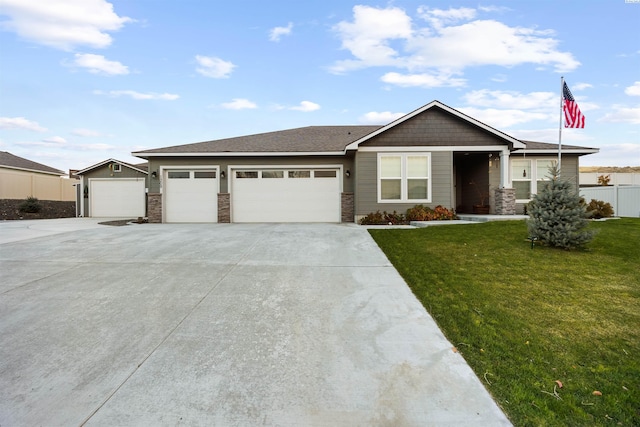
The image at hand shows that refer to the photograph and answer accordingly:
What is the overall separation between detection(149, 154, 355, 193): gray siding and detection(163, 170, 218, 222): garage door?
364 millimetres

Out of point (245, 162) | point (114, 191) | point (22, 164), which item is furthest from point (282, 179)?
point (22, 164)

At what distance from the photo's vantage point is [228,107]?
689 inches

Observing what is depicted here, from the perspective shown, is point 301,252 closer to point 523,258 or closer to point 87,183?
point 523,258

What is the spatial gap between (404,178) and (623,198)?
472 inches

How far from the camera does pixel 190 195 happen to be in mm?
14125

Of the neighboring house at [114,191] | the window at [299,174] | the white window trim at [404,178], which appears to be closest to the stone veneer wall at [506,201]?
the white window trim at [404,178]

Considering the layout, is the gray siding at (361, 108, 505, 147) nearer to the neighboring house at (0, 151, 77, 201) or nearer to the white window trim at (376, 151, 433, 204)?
the white window trim at (376, 151, 433, 204)

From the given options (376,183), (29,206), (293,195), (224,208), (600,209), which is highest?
(376,183)

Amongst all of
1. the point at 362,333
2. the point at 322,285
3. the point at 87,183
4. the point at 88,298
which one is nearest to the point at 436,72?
the point at 322,285

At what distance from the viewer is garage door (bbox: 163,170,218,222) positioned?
14.1 meters

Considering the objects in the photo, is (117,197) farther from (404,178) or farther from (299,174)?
(404,178)

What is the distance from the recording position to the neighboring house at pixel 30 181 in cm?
2066

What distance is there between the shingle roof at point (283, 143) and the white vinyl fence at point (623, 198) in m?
12.5

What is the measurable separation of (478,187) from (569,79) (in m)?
5.07
